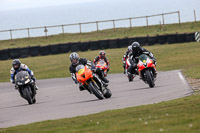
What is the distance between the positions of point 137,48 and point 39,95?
13.4ft

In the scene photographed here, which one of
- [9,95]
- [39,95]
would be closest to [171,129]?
[39,95]

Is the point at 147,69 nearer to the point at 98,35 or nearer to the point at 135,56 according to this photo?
the point at 135,56

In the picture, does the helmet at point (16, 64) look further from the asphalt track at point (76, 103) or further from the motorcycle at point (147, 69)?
the motorcycle at point (147, 69)

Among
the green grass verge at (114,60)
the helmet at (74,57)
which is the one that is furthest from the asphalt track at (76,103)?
the green grass verge at (114,60)

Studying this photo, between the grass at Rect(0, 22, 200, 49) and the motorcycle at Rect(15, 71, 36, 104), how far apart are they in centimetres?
3692

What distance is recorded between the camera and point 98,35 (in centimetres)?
5631

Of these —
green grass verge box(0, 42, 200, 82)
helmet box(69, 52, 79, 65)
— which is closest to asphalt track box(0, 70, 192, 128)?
helmet box(69, 52, 79, 65)

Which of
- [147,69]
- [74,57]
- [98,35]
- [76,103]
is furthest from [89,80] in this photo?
[98,35]

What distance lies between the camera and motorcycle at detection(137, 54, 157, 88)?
17250mm

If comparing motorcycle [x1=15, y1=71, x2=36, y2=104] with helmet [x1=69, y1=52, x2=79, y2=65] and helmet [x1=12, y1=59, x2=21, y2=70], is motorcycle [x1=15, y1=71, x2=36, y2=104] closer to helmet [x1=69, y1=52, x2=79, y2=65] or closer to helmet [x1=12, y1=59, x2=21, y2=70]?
helmet [x1=12, y1=59, x2=21, y2=70]

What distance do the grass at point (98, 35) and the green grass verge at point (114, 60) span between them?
10.1 metres

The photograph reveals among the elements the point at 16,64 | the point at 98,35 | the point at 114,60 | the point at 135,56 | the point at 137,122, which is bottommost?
the point at 114,60

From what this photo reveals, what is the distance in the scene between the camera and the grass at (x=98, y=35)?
53469mm

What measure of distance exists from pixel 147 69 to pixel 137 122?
823 cm
